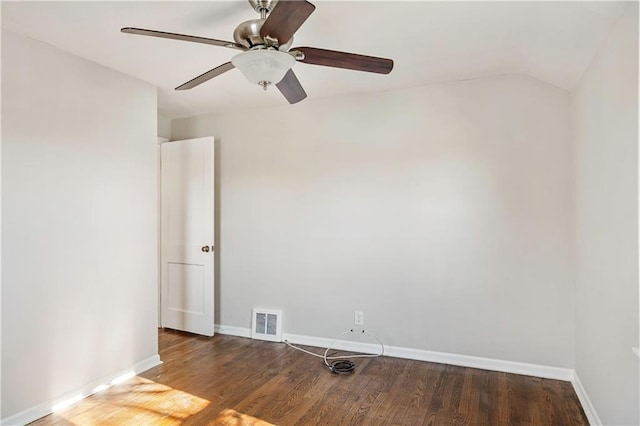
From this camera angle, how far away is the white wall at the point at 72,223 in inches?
91.4

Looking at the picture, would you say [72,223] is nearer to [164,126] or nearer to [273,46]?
[273,46]

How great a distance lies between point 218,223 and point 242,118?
3.78 feet

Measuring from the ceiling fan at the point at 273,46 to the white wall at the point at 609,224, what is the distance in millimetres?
1131

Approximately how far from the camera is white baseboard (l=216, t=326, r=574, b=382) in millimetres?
2979

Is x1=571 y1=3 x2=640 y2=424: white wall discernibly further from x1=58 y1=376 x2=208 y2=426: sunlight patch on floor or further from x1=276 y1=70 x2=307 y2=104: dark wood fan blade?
x1=58 y1=376 x2=208 y2=426: sunlight patch on floor

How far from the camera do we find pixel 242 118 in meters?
4.13

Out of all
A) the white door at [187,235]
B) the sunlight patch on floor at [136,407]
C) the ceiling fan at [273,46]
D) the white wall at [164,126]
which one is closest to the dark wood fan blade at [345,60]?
the ceiling fan at [273,46]

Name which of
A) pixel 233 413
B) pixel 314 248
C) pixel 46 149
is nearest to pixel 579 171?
pixel 314 248

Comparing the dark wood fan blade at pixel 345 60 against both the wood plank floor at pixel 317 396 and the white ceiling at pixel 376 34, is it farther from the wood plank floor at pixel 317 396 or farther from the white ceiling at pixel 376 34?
the wood plank floor at pixel 317 396

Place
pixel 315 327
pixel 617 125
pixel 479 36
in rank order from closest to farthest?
pixel 617 125 < pixel 479 36 < pixel 315 327

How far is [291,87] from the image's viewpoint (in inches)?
86.9

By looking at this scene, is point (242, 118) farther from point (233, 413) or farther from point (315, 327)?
point (233, 413)

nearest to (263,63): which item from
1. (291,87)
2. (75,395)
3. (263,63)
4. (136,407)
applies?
(263,63)

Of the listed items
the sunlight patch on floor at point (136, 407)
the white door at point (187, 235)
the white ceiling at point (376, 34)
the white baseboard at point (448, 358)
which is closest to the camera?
the white ceiling at point (376, 34)
